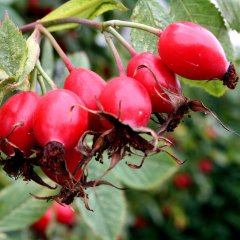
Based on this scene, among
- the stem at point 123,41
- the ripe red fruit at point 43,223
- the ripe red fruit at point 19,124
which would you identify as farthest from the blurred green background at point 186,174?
the ripe red fruit at point 19,124

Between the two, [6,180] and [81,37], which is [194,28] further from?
[81,37]

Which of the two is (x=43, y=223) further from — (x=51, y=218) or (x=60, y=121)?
(x=60, y=121)

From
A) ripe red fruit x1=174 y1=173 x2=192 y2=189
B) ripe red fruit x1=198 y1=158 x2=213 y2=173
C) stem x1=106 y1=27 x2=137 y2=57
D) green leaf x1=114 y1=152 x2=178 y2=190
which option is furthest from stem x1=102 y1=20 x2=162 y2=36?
ripe red fruit x1=198 y1=158 x2=213 y2=173

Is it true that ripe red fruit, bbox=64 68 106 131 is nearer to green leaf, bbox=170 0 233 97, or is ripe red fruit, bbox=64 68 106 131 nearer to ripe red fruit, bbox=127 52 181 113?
ripe red fruit, bbox=127 52 181 113

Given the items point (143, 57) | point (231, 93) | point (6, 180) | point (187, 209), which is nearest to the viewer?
point (143, 57)

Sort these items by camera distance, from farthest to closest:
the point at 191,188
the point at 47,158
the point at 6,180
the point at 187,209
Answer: the point at 187,209 → the point at 191,188 → the point at 6,180 → the point at 47,158

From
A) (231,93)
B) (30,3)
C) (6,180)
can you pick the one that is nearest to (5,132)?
(6,180)

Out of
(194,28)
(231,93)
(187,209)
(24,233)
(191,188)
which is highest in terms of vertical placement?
(194,28)
